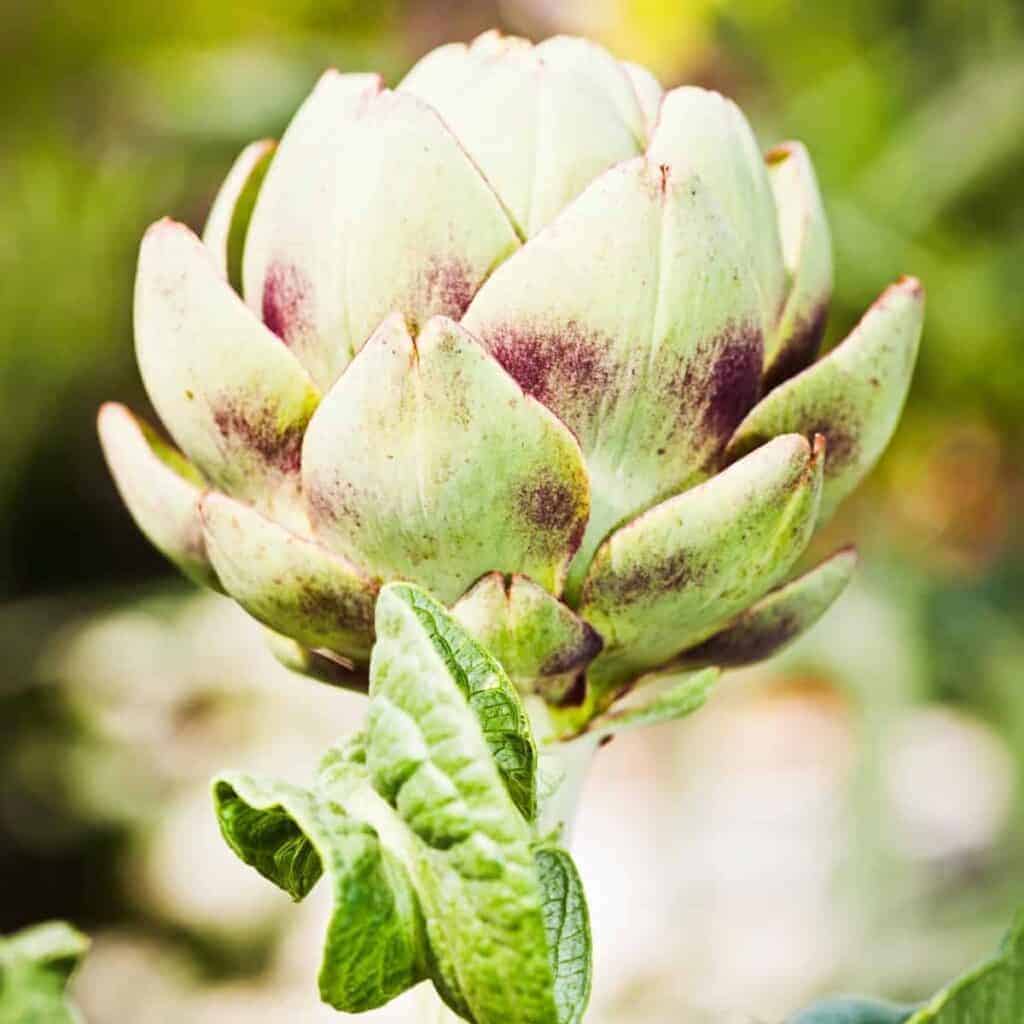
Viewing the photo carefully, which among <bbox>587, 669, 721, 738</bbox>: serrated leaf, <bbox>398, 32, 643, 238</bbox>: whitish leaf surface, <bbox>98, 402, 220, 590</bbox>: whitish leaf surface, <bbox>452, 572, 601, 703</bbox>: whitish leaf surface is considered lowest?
<bbox>587, 669, 721, 738</bbox>: serrated leaf

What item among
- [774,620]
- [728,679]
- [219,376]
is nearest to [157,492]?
[219,376]

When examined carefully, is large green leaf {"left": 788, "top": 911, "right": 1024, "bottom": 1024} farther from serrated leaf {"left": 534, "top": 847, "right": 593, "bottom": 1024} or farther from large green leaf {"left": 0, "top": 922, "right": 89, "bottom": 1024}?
large green leaf {"left": 0, "top": 922, "right": 89, "bottom": 1024}

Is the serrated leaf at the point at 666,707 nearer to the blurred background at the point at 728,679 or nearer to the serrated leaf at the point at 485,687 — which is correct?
the serrated leaf at the point at 485,687

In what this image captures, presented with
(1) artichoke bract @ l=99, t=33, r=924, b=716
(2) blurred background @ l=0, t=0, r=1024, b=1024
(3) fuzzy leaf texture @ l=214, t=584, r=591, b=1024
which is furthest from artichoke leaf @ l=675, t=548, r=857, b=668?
(2) blurred background @ l=0, t=0, r=1024, b=1024

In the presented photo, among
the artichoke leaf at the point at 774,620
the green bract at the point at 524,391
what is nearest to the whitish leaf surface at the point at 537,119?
the green bract at the point at 524,391

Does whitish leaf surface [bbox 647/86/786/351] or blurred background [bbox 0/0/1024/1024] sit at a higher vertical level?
whitish leaf surface [bbox 647/86/786/351]

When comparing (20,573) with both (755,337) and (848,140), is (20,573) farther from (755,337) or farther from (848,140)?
(755,337)

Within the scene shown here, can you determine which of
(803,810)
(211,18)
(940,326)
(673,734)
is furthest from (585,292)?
(211,18)
